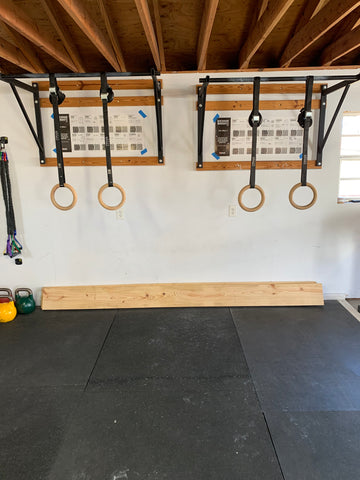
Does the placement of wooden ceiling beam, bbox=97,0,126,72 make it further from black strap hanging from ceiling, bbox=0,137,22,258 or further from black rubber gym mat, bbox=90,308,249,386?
black rubber gym mat, bbox=90,308,249,386

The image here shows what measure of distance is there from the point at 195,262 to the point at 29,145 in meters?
2.25

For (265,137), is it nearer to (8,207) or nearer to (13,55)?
(13,55)

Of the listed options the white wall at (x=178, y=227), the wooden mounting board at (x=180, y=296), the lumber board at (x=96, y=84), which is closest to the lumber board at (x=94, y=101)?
the lumber board at (x=96, y=84)

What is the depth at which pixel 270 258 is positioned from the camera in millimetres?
3379

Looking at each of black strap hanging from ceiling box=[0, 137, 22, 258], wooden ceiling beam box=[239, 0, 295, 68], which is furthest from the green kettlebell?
wooden ceiling beam box=[239, 0, 295, 68]

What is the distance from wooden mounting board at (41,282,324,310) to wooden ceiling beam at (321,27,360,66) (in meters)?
2.34

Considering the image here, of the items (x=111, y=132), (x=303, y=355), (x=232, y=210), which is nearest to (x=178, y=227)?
(x=232, y=210)

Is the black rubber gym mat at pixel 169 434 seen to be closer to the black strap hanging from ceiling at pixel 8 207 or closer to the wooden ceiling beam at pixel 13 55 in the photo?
the black strap hanging from ceiling at pixel 8 207

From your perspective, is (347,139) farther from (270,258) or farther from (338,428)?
(338,428)

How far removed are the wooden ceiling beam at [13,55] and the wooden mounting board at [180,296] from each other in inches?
90.6

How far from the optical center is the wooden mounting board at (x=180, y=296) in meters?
3.32

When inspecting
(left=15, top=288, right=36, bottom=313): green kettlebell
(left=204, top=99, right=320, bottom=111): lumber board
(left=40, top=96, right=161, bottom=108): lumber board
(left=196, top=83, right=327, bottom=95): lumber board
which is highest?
(left=196, top=83, right=327, bottom=95): lumber board

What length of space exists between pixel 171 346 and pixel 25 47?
3.10 metres

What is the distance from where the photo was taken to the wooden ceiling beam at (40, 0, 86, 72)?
2318mm
